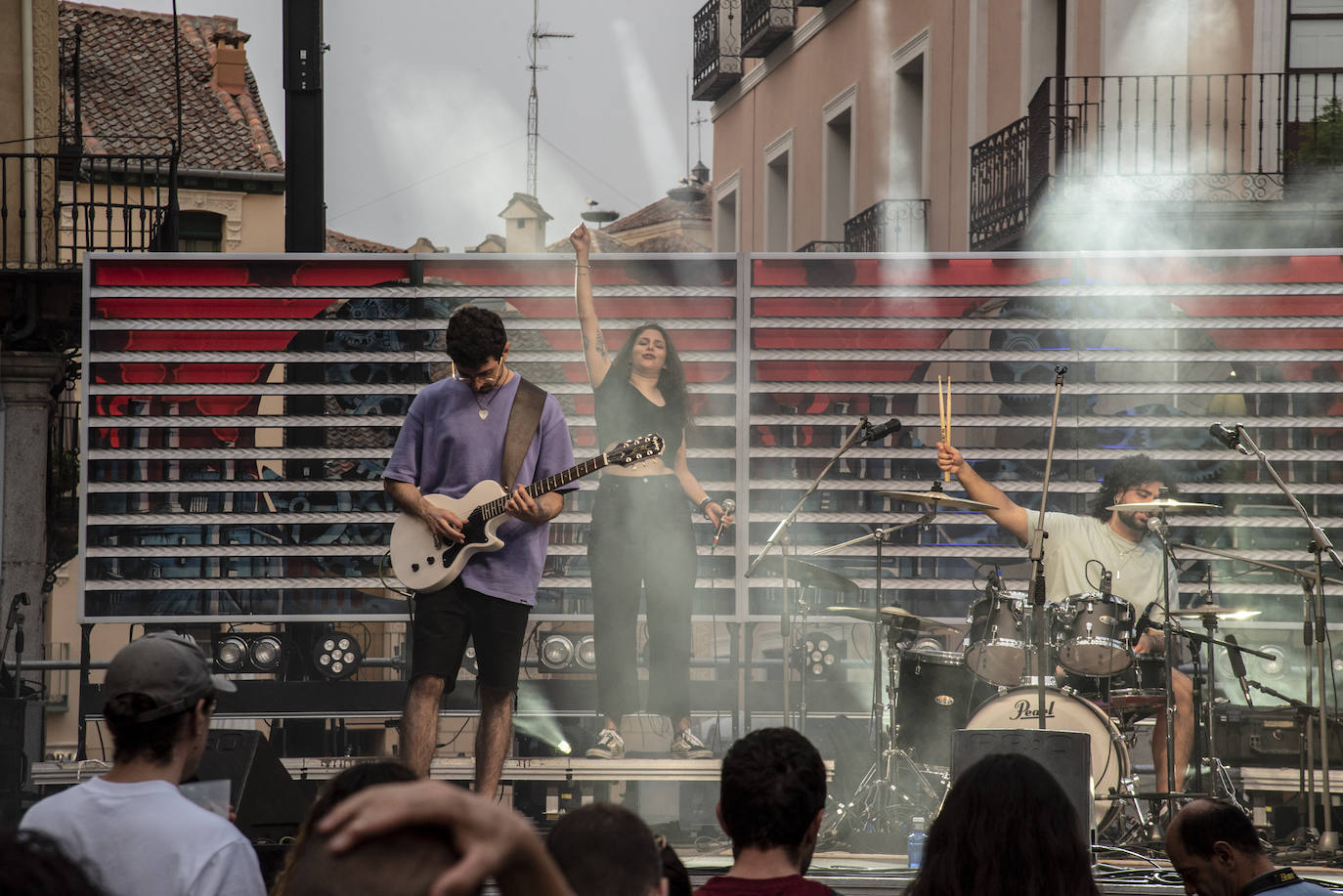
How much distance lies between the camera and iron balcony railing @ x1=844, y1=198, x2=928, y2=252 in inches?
667

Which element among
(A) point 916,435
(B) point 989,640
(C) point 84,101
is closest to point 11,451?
(A) point 916,435

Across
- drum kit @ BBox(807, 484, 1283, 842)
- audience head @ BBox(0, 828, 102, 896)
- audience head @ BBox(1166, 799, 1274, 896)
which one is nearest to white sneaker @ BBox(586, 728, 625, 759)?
drum kit @ BBox(807, 484, 1283, 842)

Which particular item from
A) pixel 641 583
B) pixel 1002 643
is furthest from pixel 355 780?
pixel 641 583

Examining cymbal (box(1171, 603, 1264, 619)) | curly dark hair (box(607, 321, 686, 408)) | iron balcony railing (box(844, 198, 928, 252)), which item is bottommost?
cymbal (box(1171, 603, 1264, 619))

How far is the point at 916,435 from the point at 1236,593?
1.98 meters

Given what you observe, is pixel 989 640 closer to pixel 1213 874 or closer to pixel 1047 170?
pixel 1213 874

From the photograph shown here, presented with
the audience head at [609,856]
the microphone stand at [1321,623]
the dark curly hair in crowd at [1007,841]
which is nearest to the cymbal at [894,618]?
the microphone stand at [1321,623]

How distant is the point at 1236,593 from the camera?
29.6 ft

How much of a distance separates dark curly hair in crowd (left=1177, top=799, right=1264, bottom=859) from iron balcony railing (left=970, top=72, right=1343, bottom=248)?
9016 millimetres

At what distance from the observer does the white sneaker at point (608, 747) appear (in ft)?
26.4

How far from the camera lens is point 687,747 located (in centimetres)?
815

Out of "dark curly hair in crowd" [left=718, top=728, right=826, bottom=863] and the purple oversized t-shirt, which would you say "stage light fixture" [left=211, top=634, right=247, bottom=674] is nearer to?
the purple oversized t-shirt

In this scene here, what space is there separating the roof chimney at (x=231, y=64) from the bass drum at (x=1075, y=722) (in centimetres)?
3249

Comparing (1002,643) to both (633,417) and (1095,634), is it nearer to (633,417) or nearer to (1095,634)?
(1095,634)
